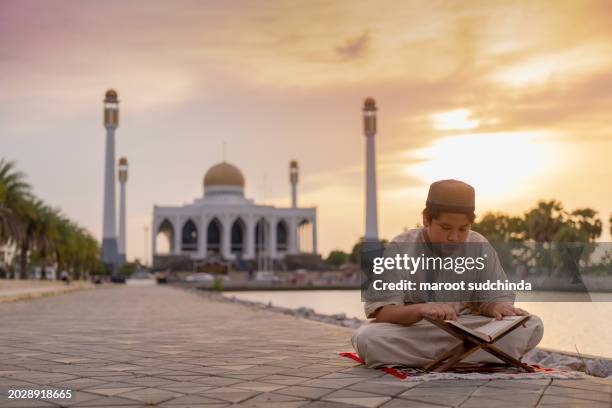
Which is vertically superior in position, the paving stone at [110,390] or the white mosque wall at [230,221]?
the white mosque wall at [230,221]

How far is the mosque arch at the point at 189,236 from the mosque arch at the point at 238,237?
470 cm

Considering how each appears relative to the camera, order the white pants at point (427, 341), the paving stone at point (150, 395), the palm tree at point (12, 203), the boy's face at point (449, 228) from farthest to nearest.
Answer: the palm tree at point (12, 203)
the white pants at point (427, 341)
the boy's face at point (449, 228)
the paving stone at point (150, 395)

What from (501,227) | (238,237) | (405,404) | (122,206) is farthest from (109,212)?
(405,404)

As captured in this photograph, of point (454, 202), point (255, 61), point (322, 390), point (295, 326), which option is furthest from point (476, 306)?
point (255, 61)

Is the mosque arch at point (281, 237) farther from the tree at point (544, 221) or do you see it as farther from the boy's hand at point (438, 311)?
the boy's hand at point (438, 311)

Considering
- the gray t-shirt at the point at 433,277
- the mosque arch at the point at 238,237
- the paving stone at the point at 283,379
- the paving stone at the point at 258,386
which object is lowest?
the paving stone at the point at 283,379

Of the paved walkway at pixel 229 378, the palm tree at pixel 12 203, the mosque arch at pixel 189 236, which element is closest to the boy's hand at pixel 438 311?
the paved walkway at pixel 229 378

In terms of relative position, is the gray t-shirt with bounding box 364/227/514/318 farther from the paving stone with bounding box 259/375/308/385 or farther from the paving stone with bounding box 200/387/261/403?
the paving stone with bounding box 200/387/261/403

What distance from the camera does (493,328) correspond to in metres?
4.55

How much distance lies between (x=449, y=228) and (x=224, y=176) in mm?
84904

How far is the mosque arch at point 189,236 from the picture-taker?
92.2m

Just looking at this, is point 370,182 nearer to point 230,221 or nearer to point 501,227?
point 501,227

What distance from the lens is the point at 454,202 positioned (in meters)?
4.61

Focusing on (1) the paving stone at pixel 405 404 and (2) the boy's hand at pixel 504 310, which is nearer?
(1) the paving stone at pixel 405 404
